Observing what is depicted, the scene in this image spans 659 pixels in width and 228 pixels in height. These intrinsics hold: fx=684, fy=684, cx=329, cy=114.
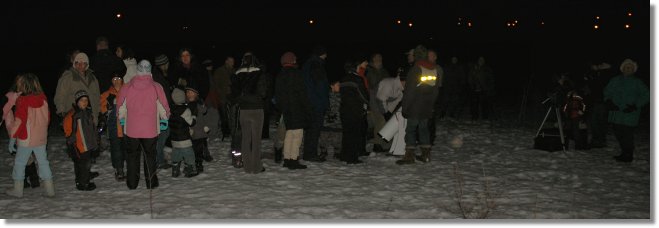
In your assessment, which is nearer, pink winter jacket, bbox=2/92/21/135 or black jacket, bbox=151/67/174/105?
pink winter jacket, bbox=2/92/21/135

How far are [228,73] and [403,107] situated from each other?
4046mm

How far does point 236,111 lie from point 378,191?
2.52 metres

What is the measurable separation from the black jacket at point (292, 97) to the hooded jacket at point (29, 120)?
3133 millimetres

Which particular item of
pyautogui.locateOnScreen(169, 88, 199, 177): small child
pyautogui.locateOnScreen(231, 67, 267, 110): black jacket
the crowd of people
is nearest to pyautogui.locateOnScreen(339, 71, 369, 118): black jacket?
the crowd of people

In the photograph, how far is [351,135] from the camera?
10250 millimetres

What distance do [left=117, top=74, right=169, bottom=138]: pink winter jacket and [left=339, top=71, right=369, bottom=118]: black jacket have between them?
2942mm

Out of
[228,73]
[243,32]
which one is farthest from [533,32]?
[228,73]

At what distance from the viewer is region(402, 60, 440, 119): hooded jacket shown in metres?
9.97

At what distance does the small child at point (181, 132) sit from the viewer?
8.92m

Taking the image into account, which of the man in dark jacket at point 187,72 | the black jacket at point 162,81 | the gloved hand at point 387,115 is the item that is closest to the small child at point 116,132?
the black jacket at point 162,81

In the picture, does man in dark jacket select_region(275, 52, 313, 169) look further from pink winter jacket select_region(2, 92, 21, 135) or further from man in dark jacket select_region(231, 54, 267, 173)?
pink winter jacket select_region(2, 92, 21, 135)

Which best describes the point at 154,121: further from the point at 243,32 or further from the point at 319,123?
the point at 243,32

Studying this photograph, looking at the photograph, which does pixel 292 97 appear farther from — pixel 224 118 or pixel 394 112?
pixel 224 118

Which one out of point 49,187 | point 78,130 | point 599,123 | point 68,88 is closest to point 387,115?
point 599,123
